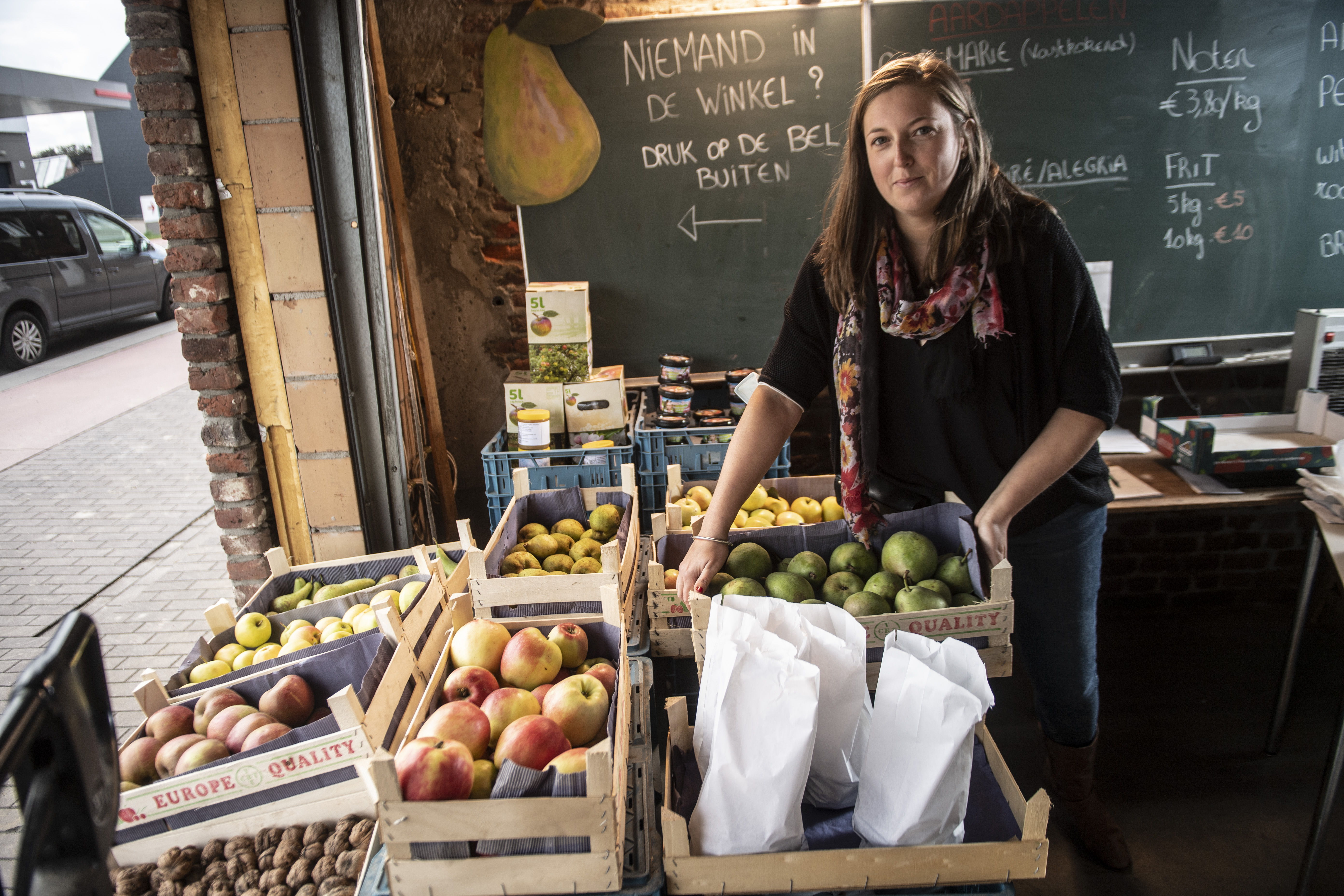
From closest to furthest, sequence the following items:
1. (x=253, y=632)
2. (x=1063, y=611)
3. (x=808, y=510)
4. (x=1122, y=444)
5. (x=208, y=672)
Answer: (x=1063, y=611), (x=208, y=672), (x=253, y=632), (x=808, y=510), (x=1122, y=444)

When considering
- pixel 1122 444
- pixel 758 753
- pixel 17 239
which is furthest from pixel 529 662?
pixel 17 239

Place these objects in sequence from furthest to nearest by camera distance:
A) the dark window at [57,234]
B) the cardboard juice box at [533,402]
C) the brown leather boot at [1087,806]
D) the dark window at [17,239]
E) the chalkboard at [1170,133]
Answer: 1. the dark window at [57,234]
2. the dark window at [17,239]
3. the chalkboard at [1170,133]
4. the cardboard juice box at [533,402]
5. the brown leather boot at [1087,806]

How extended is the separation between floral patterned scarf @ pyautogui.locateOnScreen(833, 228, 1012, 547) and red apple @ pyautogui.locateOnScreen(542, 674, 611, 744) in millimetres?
713

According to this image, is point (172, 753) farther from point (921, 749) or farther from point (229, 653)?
point (921, 749)

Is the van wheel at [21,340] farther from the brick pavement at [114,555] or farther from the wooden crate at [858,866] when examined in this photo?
the wooden crate at [858,866]

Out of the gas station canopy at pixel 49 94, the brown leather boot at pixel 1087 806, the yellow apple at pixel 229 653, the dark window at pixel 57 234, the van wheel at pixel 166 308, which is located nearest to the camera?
the brown leather boot at pixel 1087 806

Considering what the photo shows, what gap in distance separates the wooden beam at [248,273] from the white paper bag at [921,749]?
2340mm

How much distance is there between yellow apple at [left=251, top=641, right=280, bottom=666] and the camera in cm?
198

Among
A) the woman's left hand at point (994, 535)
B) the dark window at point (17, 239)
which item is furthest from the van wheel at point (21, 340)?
the woman's left hand at point (994, 535)

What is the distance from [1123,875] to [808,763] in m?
1.51

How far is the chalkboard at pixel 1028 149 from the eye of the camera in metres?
3.11

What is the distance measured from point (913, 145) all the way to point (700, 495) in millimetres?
1370

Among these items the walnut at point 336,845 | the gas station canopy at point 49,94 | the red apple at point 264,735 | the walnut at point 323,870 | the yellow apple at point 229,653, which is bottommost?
the walnut at point 323,870

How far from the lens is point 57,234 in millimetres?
8430
